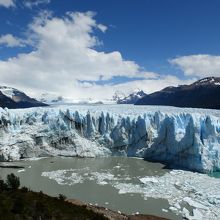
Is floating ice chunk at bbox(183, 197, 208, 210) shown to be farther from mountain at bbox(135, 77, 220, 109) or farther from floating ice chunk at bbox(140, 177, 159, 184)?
mountain at bbox(135, 77, 220, 109)

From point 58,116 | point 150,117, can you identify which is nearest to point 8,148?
point 58,116

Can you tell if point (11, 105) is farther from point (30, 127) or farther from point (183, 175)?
point (183, 175)

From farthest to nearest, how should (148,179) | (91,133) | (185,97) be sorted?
(185,97) → (91,133) → (148,179)

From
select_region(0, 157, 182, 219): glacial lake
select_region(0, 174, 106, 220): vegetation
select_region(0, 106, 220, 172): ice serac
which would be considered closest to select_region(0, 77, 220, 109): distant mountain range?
select_region(0, 106, 220, 172): ice serac

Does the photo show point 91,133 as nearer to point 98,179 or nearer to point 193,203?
point 98,179

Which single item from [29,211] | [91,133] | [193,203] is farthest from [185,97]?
[29,211]

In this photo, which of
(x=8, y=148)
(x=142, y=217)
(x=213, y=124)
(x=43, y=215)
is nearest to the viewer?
(x=43, y=215)
